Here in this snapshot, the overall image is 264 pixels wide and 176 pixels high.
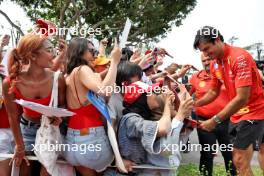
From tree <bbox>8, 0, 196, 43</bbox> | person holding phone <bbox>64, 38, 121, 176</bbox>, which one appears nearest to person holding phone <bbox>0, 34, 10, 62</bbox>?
person holding phone <bbox>64, 38, 121, 176</bbox>

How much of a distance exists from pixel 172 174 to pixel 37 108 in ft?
3.65

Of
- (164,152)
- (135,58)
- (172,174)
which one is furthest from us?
(135,58)

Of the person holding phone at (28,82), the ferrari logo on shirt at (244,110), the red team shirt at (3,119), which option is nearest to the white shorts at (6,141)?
the red team shirt at (3,119)

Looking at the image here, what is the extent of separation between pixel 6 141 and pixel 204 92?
277 cm

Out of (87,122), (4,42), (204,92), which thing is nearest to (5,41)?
(4,42)

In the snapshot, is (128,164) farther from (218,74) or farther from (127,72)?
(218,74)

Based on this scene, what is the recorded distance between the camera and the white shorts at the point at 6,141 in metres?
3.04

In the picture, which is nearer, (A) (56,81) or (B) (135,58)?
(A) (56,81)

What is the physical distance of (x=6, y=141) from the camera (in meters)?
3.06

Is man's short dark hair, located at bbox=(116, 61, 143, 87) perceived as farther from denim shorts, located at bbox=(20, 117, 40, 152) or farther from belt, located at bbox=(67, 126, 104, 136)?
denim shorts, located at bbox=(20, 117, 40, 152)

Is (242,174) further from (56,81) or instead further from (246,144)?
(56,81)

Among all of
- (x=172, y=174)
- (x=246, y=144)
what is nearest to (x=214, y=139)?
(x=246, y=144)

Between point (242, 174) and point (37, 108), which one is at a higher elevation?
point (37, 108)

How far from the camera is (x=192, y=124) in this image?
3080 mm
